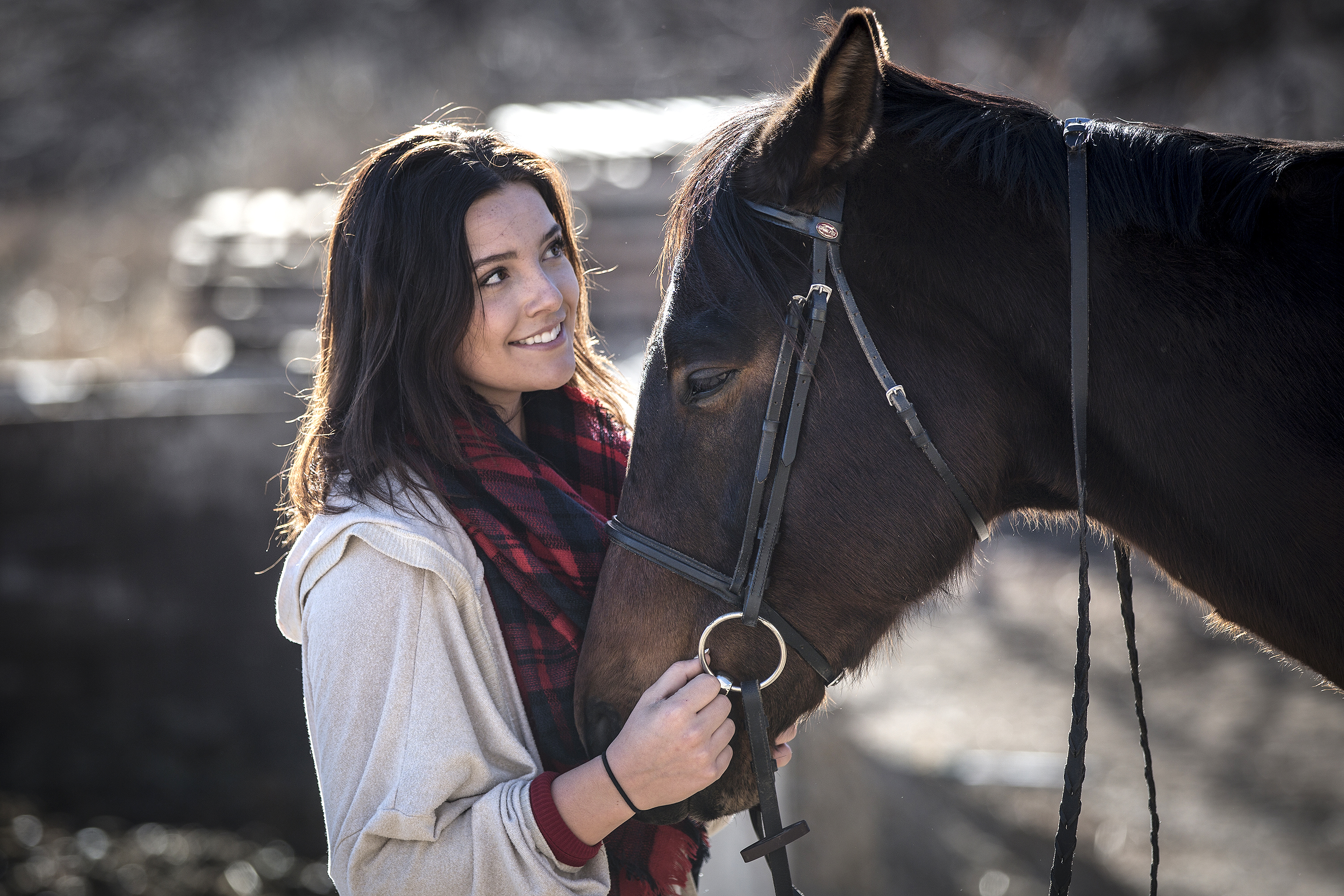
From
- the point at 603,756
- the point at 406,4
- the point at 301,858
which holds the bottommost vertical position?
the point at 301,858

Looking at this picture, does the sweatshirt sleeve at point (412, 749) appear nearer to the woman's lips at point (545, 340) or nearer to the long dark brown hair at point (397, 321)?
the long dark brown hair at point (397, 321)

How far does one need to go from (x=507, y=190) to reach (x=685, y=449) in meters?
0.67

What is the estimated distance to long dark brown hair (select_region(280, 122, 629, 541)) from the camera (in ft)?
5.36

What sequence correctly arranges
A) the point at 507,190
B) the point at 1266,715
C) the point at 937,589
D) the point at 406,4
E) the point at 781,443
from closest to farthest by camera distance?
the point at 781,443 < the point at 937,589 < the point at 507,190 < the point at 1266,715 < the point at 406,4

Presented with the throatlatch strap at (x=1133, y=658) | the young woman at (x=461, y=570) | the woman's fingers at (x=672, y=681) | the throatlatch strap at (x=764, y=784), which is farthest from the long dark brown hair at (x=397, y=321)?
the throatlatch strap at (x=1133, y=658)

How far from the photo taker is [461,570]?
154 centimetres

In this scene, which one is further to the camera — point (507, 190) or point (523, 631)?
point (507, 190)

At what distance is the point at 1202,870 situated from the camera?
3309 mm

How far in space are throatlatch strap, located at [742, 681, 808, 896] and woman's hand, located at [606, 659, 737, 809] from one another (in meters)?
0.04

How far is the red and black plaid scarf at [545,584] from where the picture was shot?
5.29ft

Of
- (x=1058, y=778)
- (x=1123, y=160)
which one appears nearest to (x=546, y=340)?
(x=1123, y=160)

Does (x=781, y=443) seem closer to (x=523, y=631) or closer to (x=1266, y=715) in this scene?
(x=523, y=631)

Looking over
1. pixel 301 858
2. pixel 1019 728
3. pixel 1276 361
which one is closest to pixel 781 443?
pixel 1276 361

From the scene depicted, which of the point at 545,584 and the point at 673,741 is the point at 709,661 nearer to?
the point at 673,741
